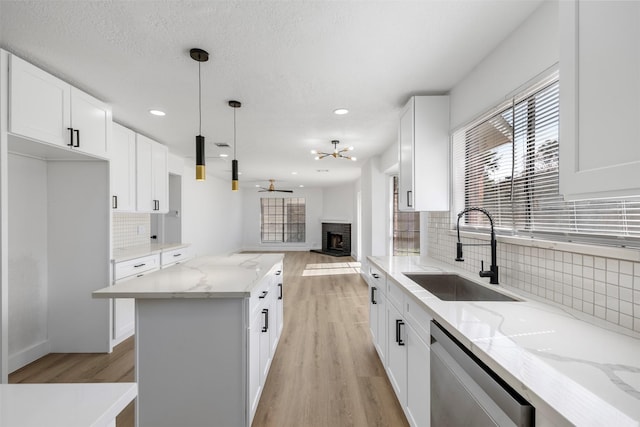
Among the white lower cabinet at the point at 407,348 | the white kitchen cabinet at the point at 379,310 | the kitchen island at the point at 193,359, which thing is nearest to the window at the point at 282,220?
the white kitchen cabinet at the point at 379,310

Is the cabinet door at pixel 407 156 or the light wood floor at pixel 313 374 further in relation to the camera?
the cabinet door at pixel 407 156

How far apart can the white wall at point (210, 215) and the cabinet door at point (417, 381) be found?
5223mm

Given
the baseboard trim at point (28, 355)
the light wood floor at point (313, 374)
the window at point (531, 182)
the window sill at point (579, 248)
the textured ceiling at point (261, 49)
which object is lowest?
the light wood floor at point (313, 374)

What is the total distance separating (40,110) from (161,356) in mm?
2015

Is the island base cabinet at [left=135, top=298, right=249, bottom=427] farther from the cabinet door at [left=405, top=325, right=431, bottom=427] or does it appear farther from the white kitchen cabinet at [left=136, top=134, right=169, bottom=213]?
the white kitchen cabinet at [left=136, top=134, right=169, bottom=213]

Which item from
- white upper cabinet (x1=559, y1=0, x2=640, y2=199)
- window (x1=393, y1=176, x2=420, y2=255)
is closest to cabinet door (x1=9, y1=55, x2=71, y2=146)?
white upper cabinet (x1=559, y1=0, x2=640, y2=199)

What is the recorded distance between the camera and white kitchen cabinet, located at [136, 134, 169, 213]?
373 cm

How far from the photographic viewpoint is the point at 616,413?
2.09ft

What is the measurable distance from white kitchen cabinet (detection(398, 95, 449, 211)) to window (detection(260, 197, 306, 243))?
8.44m

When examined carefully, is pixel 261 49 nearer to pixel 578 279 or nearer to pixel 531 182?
pixel 531 182

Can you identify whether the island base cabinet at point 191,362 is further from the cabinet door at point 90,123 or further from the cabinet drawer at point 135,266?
the cabinet door at point 90,123

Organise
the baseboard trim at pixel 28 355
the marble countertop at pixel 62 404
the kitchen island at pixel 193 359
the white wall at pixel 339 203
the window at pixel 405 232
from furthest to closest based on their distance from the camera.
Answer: the white wall at pixel 339 203 < the window at pixel 405 232 < the baseboard trim at pixel 28 355 < the kitchen island at pixel 193 359 < the marble countertop at pixel 62 404

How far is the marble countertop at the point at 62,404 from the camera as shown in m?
0.59

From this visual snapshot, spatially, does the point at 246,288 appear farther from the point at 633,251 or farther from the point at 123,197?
the point at 123,197
